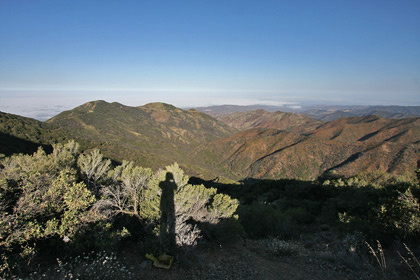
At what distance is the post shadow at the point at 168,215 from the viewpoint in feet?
29.4

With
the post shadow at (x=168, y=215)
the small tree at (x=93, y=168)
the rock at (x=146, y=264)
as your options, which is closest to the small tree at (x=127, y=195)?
the post shadow at (x=168, y=215)

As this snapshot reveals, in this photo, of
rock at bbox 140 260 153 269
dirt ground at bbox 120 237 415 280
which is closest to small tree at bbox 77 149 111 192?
rock at bbox 140 260 153 269

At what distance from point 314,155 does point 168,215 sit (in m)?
115

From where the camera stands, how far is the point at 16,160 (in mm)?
17672

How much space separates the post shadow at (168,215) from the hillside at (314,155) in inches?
2095

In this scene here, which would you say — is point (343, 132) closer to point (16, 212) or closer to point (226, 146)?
point (226, 146)

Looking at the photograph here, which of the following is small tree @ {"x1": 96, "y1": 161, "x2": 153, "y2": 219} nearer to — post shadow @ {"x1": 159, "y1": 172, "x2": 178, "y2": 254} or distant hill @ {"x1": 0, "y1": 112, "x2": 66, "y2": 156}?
post shadow @ {"x1": 159, "y1": 172, "x2": 178, "y2": 254}

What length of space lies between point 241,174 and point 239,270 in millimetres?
119987

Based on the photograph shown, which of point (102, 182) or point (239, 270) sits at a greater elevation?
point (102, 182)

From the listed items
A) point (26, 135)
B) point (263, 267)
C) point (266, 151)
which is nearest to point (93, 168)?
point (263, 267)

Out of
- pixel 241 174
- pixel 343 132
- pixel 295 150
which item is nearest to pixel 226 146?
pixel 241 174

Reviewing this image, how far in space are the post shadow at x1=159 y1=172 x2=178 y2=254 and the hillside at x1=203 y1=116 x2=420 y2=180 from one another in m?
53.2

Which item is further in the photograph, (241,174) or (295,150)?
(241,174)

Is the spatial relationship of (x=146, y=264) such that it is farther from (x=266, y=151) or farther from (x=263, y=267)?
(x=266, y=151)
